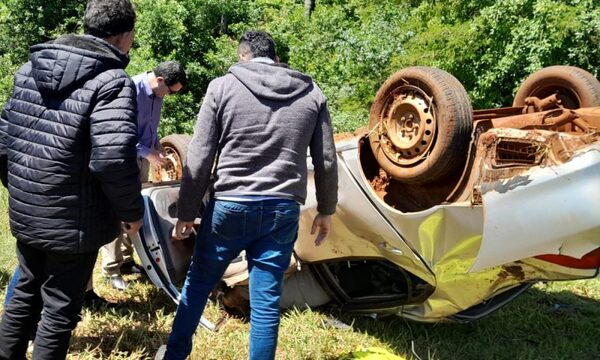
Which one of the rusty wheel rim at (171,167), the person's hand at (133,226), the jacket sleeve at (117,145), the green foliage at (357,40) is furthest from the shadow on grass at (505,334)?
the green foliage at (357,40)

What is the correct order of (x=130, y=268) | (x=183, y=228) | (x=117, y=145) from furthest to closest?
(x=130, y=268), (x=183, y=228), (x=117, y=145)

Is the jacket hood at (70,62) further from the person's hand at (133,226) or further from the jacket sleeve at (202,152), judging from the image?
the person's hand at (133,226)

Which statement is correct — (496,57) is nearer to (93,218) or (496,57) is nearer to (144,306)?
(144,306)

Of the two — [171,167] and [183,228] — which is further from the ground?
[183,228]

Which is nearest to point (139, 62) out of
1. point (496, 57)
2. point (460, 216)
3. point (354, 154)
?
point (496, 57)

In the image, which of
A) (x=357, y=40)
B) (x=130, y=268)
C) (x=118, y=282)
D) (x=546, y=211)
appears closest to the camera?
(x=546, y=211)

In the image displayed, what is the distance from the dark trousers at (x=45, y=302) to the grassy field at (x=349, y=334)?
522 mm

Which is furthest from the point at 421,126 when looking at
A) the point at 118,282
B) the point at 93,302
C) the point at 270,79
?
the point at 118,282

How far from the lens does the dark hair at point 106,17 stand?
2.33 meters

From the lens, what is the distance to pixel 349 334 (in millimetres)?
3436

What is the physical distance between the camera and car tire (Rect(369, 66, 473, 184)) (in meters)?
2.61

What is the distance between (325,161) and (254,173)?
0.36 meters

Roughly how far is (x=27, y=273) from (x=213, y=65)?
1125cm

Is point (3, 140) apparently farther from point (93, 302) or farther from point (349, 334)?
point (349, 334)
